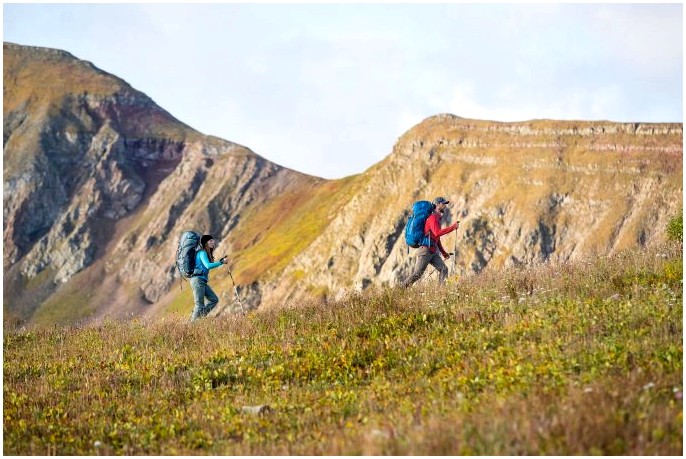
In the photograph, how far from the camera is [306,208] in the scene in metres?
158

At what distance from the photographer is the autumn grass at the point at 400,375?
661 centimetres

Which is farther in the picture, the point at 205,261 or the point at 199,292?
the point at 199,292

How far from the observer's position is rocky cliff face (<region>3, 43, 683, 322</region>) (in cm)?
9731

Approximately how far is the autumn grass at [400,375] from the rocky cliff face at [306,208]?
25193 mm

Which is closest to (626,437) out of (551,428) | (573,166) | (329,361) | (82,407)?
(551,428)

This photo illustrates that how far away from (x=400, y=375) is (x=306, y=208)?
14878 cm

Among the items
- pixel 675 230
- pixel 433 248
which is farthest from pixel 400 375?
pixel 675 230

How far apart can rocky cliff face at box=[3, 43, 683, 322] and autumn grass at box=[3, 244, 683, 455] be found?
25193mm

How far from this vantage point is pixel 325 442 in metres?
7.22

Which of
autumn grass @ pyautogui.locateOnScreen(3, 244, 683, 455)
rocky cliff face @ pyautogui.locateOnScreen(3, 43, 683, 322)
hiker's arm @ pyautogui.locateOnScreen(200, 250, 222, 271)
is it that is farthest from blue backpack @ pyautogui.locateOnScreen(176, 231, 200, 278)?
rocky cliff face @ pyautogui.locateOnScreen(3, 43, 683, 322)

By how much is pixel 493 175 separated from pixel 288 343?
9698 centimetres

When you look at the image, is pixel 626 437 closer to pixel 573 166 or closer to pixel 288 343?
pixel 288 343

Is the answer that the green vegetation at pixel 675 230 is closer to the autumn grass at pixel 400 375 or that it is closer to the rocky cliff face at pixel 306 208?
the autumn grass at pixel 400 375

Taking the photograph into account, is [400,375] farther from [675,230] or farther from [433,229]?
[675,230]
